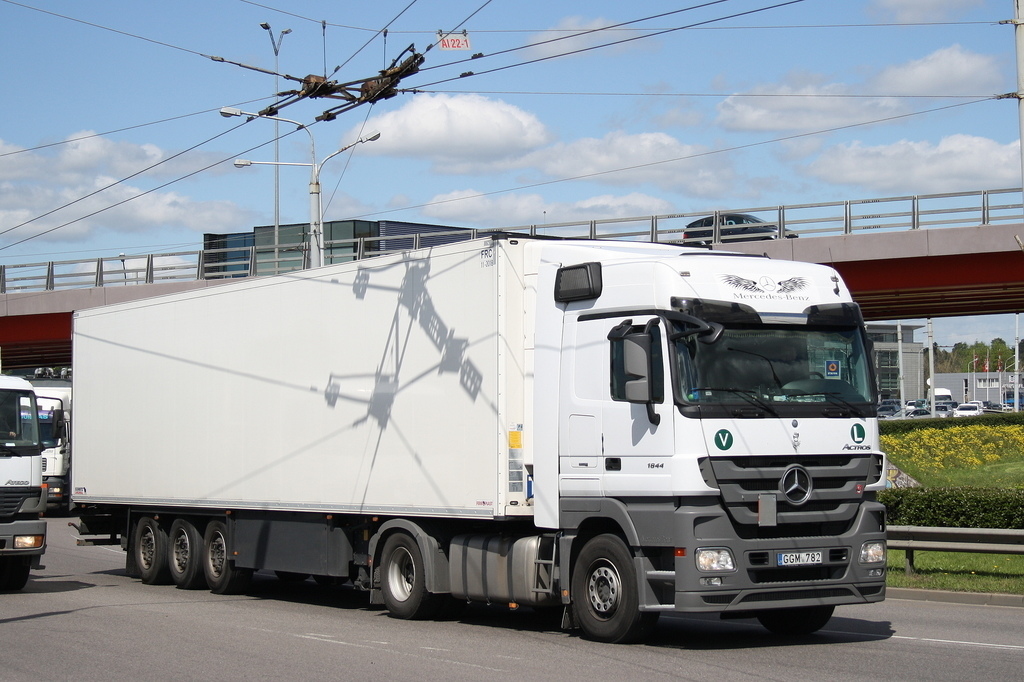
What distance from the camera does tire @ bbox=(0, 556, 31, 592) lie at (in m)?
16.2

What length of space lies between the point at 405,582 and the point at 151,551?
615 cm

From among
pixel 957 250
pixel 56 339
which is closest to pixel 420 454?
pixel 957 250

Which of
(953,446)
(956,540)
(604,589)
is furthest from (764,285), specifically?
(953,446)

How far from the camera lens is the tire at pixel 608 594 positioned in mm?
10258

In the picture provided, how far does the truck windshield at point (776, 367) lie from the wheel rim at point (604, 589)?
168 centimetres

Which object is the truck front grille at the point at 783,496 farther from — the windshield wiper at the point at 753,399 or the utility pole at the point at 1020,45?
the utility pole at the point at 1020,45

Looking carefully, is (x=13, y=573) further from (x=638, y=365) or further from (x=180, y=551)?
(x=638, y=365)

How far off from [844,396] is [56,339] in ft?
140

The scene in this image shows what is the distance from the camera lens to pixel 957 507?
17.1 m

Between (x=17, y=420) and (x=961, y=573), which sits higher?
(x=17, y=420)

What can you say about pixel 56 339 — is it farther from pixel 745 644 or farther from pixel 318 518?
pixel 745 644

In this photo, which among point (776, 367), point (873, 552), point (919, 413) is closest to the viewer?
point (776, 367)

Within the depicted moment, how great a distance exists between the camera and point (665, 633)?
11555 millimetres

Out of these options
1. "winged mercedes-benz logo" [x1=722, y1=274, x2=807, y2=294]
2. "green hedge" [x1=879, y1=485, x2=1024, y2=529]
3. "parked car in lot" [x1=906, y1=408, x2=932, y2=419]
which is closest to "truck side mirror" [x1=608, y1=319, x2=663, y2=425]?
"winged mercedes-benz logo" [x1=722, y1=274, x2=807, y2=294]
